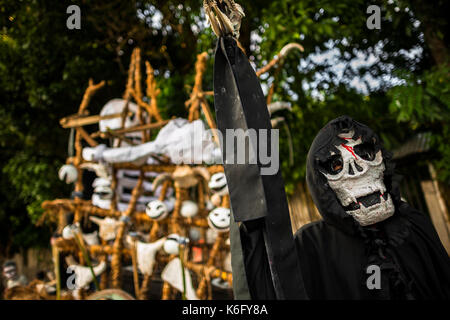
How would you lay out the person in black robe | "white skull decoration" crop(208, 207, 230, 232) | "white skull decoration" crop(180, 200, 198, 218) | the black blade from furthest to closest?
"white skull decoration" crop(180, 200, 198, 218), "white skull decoration" crop(208, 207, 230, 232), the person in black robe, the black blade

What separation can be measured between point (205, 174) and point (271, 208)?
95.4 inches

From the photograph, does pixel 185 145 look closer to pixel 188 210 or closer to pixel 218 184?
pixel 218 184

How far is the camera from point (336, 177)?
57.6 inches

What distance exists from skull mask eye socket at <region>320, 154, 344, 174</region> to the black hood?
3 centimetres

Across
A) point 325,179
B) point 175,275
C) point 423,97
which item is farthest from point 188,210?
point 423,97

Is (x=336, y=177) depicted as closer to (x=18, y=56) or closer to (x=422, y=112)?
(x=422, y=112)

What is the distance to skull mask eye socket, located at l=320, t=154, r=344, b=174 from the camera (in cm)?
149

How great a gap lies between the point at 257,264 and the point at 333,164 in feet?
2.15

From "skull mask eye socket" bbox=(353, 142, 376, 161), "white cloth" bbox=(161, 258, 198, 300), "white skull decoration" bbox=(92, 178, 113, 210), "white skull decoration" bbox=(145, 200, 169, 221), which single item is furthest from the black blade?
"white skull decoration" bbox=(92, 178, 113, 210)

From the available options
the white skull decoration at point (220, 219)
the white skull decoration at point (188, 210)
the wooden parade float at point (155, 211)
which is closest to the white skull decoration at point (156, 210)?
the wooden parade float at point (155, 211)

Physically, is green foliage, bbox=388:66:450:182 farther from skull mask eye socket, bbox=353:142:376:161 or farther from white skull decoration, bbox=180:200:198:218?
white skull decoration, bbox=180:200:198:218

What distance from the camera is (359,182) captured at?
1.46 metres

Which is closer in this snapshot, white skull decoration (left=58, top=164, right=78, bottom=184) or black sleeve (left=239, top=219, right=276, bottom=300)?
black sleeve (left=239, top=219, right=276, bottom=300)

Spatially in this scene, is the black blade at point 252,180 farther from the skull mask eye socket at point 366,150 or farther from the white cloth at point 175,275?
the white cloth at point 175,275
